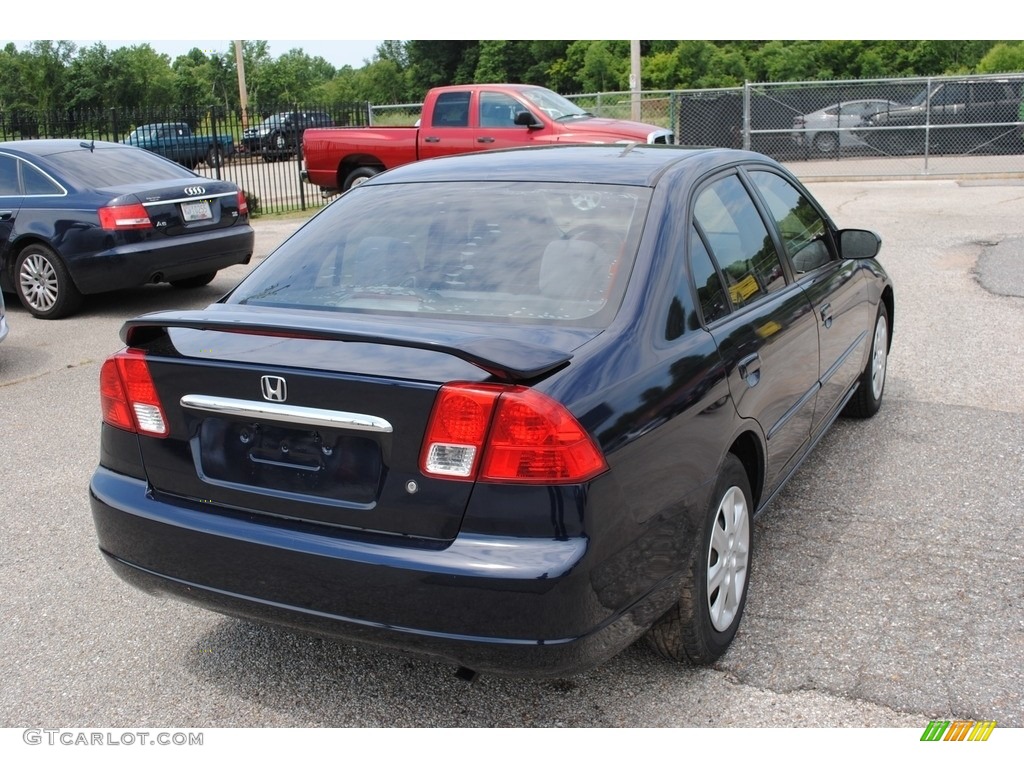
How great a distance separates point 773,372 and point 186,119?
1687 centimetres

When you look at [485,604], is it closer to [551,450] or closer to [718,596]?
[551,450]

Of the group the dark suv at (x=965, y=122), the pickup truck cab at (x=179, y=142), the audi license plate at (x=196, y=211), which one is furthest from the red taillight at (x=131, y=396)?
the dark suv at (x=965, y=122)

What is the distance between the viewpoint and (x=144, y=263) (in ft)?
31.2

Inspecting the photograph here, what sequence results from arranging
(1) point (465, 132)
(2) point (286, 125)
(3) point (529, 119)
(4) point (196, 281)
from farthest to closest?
(2) point (286, 125), (1) point (465, 132), (3) point (529, 119), (4) point (196, 281)

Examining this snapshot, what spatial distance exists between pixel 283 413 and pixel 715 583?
4.81ft

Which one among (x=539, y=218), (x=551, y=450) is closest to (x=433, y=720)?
(x=551, y=450)

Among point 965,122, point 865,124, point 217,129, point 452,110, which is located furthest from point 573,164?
point 965,122

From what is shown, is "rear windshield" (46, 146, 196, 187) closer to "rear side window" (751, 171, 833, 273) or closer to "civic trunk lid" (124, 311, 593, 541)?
"rear side window" (751, 171, 833, 273)

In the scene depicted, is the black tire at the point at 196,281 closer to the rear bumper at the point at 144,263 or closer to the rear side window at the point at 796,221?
the rear bumper at the point at 144,263

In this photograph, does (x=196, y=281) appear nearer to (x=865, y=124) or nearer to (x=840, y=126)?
(x=840, y=126)

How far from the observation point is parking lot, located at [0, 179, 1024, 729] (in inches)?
125

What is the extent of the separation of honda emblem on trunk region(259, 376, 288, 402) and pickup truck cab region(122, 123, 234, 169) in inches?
663

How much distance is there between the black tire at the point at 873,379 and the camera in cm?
577

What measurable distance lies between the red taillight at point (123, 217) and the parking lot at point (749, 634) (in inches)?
144
